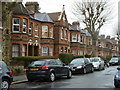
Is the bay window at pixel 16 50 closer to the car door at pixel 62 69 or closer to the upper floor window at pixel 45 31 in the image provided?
the upper floor window at pixel 45 31

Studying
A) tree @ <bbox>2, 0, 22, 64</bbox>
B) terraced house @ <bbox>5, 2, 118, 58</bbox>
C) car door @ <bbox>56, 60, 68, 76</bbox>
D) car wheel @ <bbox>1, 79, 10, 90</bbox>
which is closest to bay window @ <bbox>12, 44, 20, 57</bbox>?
terraced house @ <bbox>5, 2, 118, 58</bbox>

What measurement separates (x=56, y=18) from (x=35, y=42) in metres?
7.07

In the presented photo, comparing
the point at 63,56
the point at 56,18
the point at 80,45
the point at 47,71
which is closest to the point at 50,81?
the point at 47,71

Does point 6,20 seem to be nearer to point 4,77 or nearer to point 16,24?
point 4,77

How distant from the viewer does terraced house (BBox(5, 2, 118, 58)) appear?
2428 cm

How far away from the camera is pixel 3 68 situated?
974 centimetres

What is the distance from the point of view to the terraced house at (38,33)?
24281 millimetres

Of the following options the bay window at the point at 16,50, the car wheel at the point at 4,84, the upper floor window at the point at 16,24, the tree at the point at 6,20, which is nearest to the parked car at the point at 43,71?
the tree at the point at 6,20

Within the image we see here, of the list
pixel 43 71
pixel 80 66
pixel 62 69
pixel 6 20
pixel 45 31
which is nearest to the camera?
pixel 43 71

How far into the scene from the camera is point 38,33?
96.8 ft

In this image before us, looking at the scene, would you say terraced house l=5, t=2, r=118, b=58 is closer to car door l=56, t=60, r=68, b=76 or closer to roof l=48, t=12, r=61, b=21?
roof l=48, t=12, r=61, b=21

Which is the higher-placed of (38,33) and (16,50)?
(38,33)

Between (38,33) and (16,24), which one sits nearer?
(16,24)

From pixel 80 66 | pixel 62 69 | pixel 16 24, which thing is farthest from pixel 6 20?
pixel 16 24
